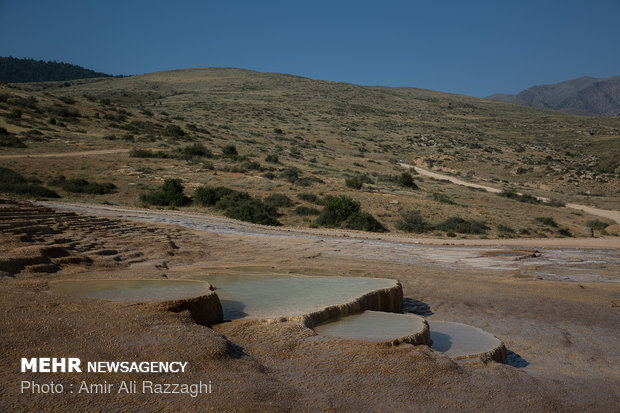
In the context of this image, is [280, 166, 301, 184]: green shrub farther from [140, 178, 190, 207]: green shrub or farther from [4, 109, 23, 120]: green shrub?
[4, 109, 23, 120]: green shrub

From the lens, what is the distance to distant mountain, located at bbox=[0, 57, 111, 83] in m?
129

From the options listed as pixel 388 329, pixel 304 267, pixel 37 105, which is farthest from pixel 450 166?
pixel 388 329

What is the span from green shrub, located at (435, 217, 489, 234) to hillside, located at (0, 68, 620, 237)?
5.1 inches

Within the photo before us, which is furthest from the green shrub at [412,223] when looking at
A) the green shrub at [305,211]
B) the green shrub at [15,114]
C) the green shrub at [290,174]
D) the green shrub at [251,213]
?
the green shrub at [15,114]

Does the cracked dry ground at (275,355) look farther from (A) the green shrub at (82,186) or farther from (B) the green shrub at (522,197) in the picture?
(B) the green shrub at (522,197)

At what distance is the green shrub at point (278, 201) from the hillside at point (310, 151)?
0.08 m

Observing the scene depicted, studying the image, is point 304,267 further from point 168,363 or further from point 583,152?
point 583,152

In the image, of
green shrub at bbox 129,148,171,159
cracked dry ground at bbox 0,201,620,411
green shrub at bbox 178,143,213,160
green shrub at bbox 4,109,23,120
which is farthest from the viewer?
green shrub at bbox 4,109,23,120

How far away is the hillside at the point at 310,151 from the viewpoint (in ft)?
84.5

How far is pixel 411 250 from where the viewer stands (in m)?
15.4

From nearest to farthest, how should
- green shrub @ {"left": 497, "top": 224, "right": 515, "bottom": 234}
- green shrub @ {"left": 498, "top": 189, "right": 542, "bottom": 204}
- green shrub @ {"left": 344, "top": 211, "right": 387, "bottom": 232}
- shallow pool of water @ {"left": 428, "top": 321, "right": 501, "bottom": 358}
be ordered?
shallow pool of water @ {"left": 428, "top": 321, "right": 501, "bottom": 358} < green shrub @ {"left": 344, "top": 211, "right": 387, "bottom": 232} < green shrub @ {"left": 497, "top": 224, "right": 515, "bottom": 234} < green shrub @ {"left": 498, "top": 189, "right": 542, "bottom": 204}

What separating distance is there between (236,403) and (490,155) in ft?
203

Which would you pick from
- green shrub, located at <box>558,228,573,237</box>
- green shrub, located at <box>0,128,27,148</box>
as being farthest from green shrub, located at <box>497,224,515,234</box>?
green shrub, located at <box>0,128,27,148</box>

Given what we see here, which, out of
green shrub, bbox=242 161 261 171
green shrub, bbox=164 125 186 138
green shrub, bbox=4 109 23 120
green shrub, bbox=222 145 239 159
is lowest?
green shrub, bbox=242 161 261 171
